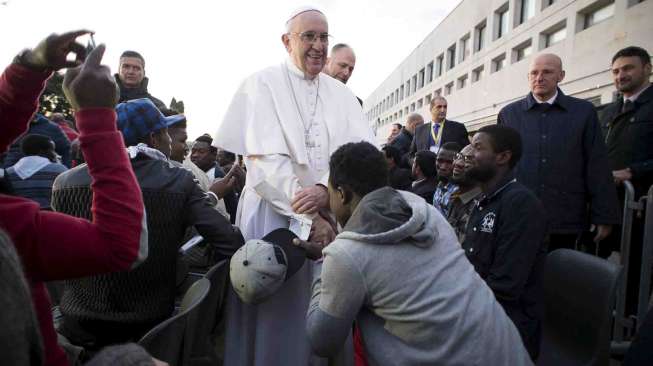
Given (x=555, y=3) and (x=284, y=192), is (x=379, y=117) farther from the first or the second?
(x=284, y=192)

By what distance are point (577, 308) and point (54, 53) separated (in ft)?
7.56

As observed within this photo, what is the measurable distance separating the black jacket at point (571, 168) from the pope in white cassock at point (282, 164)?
5.61 ft

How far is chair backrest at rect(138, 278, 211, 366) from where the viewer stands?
4.29 ft

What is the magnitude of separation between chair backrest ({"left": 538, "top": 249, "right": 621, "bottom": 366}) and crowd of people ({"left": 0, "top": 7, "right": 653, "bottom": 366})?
0.31ft

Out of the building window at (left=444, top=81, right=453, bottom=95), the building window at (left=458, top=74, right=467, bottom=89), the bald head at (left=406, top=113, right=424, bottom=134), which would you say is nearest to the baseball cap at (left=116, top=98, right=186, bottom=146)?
the bald head at (left=406, top=113, right=424, bottom=134)

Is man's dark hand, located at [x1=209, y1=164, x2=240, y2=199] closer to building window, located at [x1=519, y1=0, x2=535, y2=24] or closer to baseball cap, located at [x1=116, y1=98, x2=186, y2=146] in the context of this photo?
baseball cap, located at [x1=116, y1=98, x2=186, y2=146]

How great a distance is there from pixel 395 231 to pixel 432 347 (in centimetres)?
44

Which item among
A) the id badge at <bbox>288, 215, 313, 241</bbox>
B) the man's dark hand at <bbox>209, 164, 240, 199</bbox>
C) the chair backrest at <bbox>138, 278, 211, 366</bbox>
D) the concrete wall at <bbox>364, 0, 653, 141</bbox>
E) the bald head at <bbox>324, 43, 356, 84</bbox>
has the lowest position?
the chair backrest at <bbox>138, 278, 211, 366</bbox>

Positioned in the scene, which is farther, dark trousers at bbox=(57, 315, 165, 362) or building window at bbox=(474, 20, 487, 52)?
building window at bbox=(474, 20, 487, 52)

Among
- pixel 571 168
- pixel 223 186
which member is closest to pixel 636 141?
pixel 571 168

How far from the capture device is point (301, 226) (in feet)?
7.37

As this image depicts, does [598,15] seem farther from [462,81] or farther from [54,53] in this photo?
[54,53]

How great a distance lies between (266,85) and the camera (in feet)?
8.28

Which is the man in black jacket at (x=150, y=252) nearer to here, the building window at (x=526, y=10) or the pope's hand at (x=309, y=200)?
the pope's hand at (x=309, y=200)
